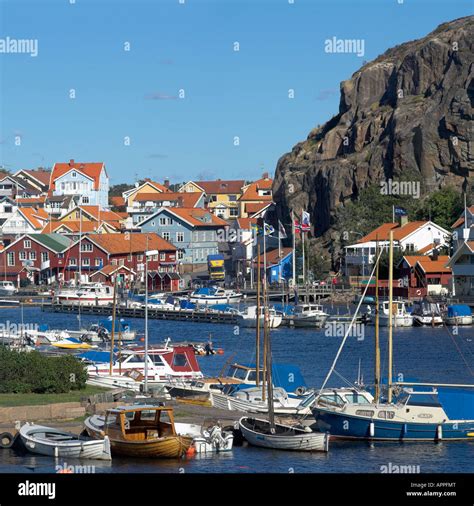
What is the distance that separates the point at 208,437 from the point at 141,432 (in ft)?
5.18

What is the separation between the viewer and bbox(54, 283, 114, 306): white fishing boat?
9406cm

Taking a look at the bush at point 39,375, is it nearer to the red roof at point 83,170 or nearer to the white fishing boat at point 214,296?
the white fishing boat at point 214,296

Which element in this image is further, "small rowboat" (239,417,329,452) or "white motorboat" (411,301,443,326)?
"white motorboat" (411,301,443,326)

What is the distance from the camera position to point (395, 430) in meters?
30.5

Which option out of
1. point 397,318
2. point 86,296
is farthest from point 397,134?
point 397,318

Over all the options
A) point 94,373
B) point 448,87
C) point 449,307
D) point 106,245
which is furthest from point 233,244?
point 94,373

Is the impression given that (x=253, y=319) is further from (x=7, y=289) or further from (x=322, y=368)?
(x=7, y=289)

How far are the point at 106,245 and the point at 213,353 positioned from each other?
53545mm

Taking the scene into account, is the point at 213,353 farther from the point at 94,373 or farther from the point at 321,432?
the point at 321,432

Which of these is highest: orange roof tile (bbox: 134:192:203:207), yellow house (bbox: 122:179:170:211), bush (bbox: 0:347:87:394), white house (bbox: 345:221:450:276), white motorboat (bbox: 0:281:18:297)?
yellow house (bbox: 122:179:170:211)

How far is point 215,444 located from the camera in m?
27.6

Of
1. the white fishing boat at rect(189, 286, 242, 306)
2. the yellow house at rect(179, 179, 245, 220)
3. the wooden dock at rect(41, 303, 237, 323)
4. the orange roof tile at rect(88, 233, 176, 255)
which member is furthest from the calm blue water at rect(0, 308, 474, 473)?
the yellow house at rect(179, 179, 245, 220)

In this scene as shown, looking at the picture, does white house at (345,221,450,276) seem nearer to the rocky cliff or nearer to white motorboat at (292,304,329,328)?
the rocky cliff

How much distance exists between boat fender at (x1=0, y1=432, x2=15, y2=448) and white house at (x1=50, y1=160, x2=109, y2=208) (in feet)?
403
